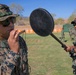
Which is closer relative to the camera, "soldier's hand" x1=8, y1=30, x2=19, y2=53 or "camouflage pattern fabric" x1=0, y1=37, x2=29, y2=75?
"soldier's hand" x1=8, y1=30, x2=19, y2=53

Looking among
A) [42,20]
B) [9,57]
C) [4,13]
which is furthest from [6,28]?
[42,20]

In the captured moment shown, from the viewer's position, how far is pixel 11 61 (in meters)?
3.48

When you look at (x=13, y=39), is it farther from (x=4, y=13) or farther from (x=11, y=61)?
(x=4, y=13)

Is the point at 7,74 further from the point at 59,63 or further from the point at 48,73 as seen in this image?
the point at 59,63

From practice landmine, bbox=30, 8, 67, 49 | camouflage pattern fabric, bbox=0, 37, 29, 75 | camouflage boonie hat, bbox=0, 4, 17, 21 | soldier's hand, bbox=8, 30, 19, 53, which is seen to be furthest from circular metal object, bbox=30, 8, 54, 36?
soldier's hand, bbox=8, 30, 19, 53

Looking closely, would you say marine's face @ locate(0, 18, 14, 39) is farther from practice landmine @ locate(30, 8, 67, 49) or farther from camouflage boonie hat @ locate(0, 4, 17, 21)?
practice landmine @ locate(30, 8, 67, 49)

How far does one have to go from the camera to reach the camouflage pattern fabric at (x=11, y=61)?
3486mm

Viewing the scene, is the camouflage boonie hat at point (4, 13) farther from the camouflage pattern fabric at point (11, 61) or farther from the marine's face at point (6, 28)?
the camouflage pattern fabric at point (11, 61)

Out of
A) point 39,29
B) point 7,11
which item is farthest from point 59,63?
point 7,11

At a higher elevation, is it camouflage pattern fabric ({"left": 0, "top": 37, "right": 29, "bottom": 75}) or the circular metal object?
the circular metal object

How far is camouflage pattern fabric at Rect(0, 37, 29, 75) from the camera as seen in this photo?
11.4ft

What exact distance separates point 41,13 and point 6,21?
101 centimetres

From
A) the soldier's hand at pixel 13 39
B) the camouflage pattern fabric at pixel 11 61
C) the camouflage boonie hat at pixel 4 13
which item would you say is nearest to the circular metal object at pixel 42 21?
the camouflage pattern fabric at pixel 11 61

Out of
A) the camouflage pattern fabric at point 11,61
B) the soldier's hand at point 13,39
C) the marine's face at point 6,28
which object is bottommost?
the camouflage pattern fabric at point 11,61
